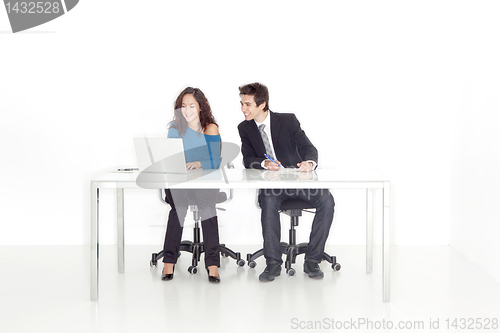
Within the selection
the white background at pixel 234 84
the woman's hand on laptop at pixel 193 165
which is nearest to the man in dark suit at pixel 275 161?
the woman's hand on laptop at pixel 193 165

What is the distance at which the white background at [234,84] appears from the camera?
440 centimetres

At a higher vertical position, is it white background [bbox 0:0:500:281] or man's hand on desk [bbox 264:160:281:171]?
white background [bbox 0:0:500:281]

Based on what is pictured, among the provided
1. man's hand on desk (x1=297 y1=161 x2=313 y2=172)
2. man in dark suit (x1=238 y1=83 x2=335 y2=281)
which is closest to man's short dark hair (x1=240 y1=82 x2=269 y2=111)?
man in dark suit (x1=238 y1=83 x2=335 y2=281)

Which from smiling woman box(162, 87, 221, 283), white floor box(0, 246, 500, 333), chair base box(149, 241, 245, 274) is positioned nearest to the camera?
white floor box(0, 246, 500, 333)

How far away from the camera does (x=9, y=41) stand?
4.42 m

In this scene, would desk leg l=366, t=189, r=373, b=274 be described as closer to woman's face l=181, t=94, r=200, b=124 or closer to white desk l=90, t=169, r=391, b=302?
white desk l=90, t=169, r=391, b=302

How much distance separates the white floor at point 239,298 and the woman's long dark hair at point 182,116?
1.02 metres

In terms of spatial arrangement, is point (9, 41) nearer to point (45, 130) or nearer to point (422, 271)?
point (45, 130)

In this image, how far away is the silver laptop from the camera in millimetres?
3004

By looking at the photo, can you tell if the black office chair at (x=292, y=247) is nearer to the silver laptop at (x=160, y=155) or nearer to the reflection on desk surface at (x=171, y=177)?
the reflection on desk surface at (x=171, y=177)

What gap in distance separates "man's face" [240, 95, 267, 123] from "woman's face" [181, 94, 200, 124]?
32 centimetres

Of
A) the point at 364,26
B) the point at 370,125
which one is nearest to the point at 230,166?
the point at 370,125

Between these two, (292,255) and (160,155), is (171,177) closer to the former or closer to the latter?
(160,155)

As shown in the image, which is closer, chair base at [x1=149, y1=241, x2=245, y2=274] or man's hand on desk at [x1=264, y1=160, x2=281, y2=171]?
man's hand on desk at [x1=264, y1=160, x2=281, y2=171]
